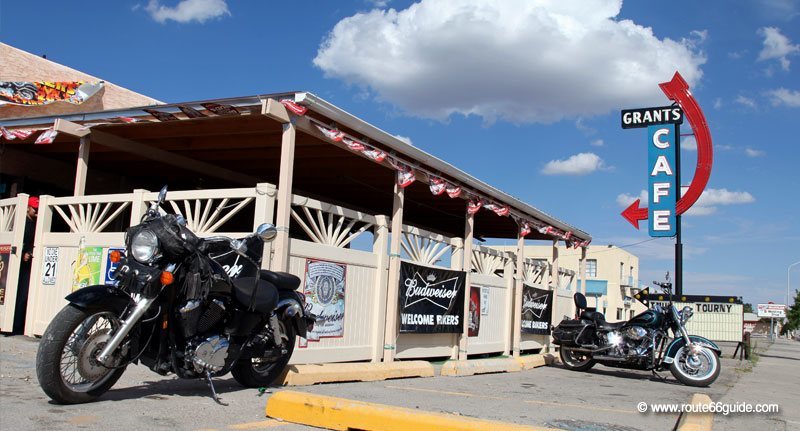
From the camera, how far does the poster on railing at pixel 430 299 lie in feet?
37.4

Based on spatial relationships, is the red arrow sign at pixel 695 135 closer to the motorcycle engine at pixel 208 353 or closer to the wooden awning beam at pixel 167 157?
the wooden awning beam at pixel 167 157

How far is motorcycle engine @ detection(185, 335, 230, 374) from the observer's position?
5680 mm

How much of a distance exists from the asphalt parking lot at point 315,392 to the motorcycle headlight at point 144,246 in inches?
46.1

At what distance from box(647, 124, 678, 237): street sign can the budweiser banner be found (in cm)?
1748

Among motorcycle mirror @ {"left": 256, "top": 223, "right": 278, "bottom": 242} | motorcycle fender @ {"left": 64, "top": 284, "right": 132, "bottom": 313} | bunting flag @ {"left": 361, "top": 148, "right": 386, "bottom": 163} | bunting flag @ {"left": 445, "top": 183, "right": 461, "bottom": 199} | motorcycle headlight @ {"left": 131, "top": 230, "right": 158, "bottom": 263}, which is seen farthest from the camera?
bunting flag @ {"left": 445, "top": 183, "right": 461, "bottom": 199}

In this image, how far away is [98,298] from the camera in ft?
17.1

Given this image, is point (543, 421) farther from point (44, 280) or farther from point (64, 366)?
point (44, 280)

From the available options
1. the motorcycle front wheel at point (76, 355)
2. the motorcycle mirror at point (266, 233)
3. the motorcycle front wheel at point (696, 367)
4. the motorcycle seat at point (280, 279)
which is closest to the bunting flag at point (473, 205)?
the motorcycle front wheel at point (696, 367)

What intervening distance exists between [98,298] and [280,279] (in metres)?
2.07

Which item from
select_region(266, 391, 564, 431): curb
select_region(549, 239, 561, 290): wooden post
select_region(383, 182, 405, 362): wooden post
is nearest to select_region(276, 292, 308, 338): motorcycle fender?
select_region(266, 391, 564, 431): curb

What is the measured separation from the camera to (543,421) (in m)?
6.17

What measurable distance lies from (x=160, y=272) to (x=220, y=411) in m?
1.24

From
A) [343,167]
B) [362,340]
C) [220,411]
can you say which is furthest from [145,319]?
[343,167]

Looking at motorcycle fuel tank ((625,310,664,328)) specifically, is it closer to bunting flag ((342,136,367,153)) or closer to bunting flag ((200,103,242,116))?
bunting flag ((342,136,367,153))
